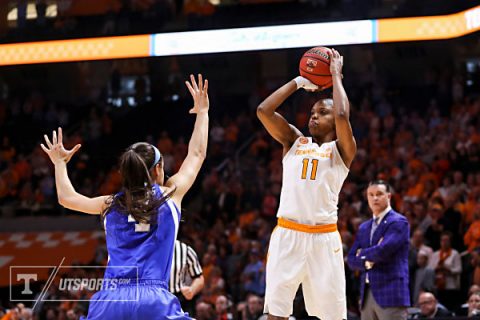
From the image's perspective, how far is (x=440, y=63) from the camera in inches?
795

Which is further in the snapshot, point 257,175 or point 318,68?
point 257,175

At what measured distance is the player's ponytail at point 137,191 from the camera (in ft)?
13.7

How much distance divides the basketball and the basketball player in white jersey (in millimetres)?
55

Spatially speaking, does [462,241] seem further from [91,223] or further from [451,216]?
[91,223]

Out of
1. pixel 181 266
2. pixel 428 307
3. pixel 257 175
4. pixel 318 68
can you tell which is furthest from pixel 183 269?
pixel 257 175

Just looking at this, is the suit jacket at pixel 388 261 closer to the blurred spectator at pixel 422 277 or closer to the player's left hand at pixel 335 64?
the player's left hand at pixel 335 64

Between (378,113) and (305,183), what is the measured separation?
12.1 m

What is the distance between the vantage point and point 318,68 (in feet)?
20.6

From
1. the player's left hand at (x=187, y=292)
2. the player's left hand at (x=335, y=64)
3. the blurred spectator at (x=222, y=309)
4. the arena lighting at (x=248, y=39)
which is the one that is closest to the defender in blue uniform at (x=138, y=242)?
the player's left hand at (x=335, y=64)

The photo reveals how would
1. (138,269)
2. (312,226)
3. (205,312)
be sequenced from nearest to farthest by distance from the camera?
(138,269)
(312,226)
(205,312)

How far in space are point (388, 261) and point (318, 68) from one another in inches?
92.8

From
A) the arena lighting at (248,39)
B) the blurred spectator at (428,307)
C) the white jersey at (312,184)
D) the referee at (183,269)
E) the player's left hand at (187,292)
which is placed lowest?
the blurred spectator at (428,307)

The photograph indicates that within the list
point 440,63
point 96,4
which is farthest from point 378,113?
point 96,4

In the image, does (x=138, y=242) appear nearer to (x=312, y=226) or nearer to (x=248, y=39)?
(x=312, y=226)
